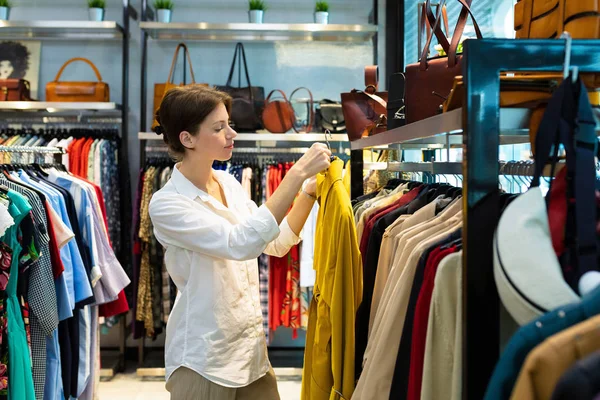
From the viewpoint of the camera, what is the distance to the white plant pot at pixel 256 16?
4477mm

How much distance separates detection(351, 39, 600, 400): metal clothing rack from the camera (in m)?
0.97

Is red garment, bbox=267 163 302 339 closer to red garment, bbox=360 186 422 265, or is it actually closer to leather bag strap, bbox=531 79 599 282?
red garment, bbox=360 186 422 265

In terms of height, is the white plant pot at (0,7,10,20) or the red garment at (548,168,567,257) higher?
the white plant pot at (0,7,10,20)

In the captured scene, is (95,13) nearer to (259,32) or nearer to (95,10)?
(95,10)

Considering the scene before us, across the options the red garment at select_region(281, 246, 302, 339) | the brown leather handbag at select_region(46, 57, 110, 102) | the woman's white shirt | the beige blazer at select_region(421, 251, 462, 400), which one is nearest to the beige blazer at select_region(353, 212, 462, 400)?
the beige blazer at select_region(421, 251, 462, 400)

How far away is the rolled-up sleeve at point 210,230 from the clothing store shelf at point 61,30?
2.69 m

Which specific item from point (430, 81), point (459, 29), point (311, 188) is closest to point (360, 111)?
point (311, 188)

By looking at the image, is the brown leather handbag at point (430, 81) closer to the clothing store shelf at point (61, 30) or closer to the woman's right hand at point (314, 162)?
the woman's right hand at point (314, 162)

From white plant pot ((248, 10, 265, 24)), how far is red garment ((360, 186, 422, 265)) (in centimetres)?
291

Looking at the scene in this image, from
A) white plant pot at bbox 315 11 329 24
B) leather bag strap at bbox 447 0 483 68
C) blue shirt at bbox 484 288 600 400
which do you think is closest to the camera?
blue shirt at bbox 484 288 600 400

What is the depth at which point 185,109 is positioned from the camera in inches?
85.1

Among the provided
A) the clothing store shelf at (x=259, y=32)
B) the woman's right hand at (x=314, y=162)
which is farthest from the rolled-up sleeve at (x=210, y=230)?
the clothing store shelf at (x=259, y=32)

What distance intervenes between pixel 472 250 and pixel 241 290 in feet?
4.16

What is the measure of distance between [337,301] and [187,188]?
721 mm
